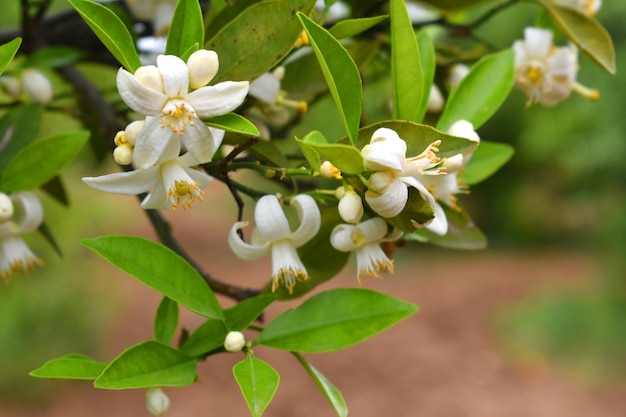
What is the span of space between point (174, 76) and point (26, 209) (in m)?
0.22

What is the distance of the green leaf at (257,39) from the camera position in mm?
410

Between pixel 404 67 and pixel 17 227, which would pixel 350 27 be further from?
pixel 17 227

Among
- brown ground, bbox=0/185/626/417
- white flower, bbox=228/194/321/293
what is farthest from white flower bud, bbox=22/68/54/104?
brown ground, bbox=0/185/626/417

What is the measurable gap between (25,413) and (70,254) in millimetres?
801

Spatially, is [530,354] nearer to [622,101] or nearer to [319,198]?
[622,101]

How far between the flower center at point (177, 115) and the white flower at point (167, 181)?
3 cm

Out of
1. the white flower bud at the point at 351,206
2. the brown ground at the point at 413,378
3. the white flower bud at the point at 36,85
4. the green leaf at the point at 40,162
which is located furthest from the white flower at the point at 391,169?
the brown ground at the point at 413,378

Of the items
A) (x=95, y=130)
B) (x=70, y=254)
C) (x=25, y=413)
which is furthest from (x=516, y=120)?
(x=95, y=130)

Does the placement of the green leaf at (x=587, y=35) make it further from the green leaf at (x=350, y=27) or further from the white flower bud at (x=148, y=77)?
the white flower bud at (x=148, y=77)

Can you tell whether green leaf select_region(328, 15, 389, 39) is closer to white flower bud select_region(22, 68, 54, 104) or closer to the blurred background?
white flower bud select_region(22, 68, 54, 104)

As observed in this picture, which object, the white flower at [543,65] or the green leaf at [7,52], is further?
the white flower at [543,65]

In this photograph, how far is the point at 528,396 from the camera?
3.89 m

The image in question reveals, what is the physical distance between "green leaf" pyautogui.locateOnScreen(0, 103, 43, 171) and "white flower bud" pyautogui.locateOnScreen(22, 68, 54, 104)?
0.23 ft

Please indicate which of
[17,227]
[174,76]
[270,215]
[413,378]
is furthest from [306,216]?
[413,378]
